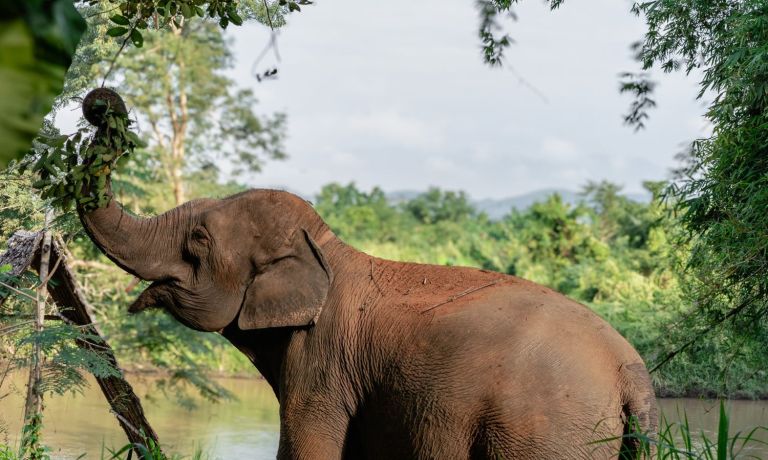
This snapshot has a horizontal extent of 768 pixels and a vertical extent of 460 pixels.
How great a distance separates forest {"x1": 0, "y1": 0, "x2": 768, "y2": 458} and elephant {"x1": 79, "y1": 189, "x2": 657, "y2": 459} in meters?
0.65

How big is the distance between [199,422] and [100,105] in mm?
13298

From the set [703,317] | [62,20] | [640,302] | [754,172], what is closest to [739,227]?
[754,172]

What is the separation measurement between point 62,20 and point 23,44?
3.3 inches

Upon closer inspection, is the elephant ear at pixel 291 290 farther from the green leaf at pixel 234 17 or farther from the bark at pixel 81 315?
the bark at pixel 81 315

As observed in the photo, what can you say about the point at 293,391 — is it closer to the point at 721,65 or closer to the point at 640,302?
the point at 721,65

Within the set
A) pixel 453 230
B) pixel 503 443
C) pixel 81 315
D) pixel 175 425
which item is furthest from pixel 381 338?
pixel 453 230

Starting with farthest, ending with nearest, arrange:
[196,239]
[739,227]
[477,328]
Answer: [739,227] < [196,239] < [477,328]

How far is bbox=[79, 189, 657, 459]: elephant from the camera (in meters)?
4.43

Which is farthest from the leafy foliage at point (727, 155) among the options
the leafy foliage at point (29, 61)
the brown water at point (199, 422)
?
the leafy foliage at point (29, 61)

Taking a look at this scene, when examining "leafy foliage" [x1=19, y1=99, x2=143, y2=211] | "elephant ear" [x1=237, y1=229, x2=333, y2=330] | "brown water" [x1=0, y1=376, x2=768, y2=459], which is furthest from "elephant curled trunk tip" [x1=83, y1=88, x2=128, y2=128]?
"brown water" [x1=0, y1=376, x2=768, y2=459]

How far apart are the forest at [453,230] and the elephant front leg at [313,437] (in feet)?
5.02

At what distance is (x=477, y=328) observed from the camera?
15.4ft

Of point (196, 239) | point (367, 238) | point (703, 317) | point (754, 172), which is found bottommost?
point (196, 239)

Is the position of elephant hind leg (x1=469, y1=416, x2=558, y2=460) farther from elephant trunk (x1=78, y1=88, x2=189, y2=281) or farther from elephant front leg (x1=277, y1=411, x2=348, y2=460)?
elephant trunk (x1=78, y1=88, x2=189, y2=281)
